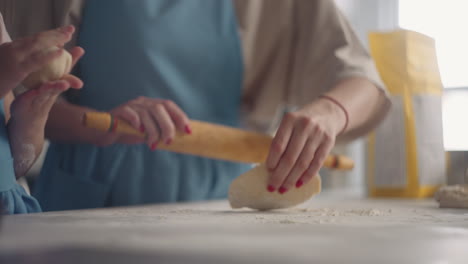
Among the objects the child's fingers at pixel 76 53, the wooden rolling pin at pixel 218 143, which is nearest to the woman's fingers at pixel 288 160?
the wooden rolling pin at pixel 218 143

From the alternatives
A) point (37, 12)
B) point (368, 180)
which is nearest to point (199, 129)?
point (37, 12)

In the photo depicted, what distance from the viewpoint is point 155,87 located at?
1.98 ft

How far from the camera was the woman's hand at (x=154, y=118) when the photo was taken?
0.46m

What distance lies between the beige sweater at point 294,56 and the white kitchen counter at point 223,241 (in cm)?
33

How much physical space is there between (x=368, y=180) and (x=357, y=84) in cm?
23

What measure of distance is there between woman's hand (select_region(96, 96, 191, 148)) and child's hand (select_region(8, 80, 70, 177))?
136 mm

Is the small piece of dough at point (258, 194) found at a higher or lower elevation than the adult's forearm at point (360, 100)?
lower

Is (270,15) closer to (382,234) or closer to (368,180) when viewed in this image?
(368,180)

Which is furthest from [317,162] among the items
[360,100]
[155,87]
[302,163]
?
[155,87]

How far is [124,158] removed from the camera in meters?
0.57

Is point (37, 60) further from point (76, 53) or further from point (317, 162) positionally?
point (317, 162)

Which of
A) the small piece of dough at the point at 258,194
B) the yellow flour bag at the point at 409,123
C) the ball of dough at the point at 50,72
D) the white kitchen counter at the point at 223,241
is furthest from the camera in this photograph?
the yellow flour bag at the point at 409,123

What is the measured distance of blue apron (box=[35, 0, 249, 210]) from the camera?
19.2 inches

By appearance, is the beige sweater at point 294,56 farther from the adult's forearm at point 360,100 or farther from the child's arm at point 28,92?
the child's arm at point 28,92
